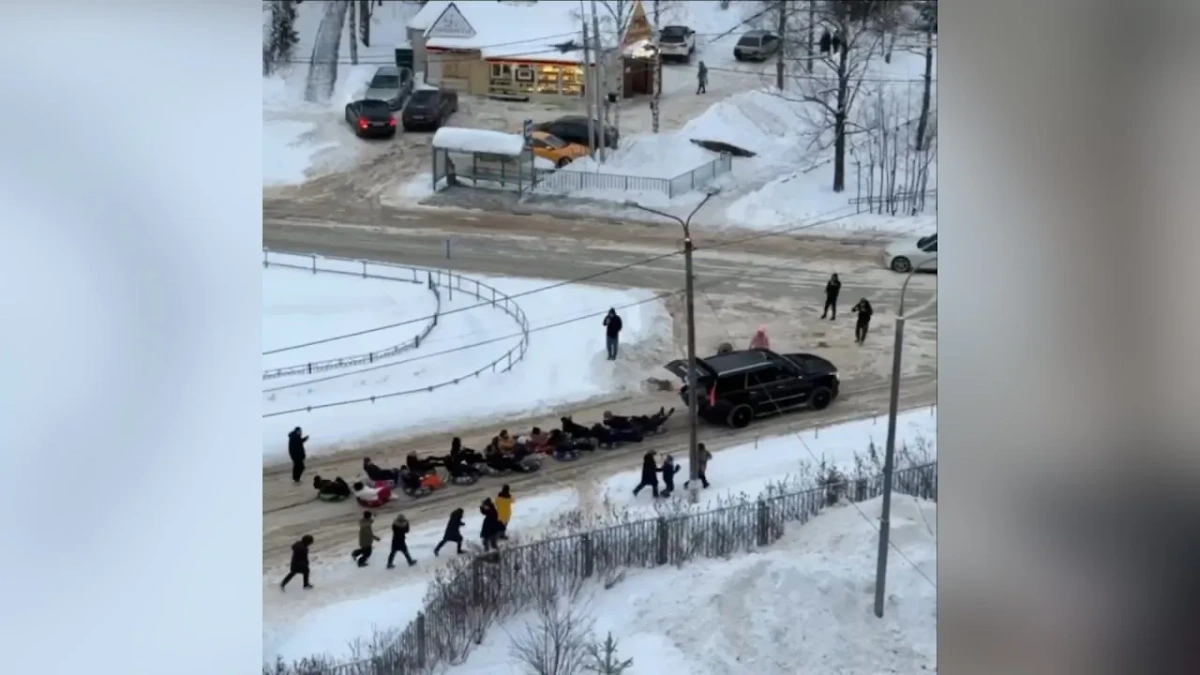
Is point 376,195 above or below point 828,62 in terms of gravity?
below

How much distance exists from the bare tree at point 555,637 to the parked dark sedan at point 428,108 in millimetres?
793

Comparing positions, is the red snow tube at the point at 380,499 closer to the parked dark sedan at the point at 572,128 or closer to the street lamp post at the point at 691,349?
the street lamp post at the point at 691,349

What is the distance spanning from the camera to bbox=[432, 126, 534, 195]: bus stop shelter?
1.94 metres

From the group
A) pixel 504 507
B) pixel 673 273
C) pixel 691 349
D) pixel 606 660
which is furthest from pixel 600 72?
pixel 606 660

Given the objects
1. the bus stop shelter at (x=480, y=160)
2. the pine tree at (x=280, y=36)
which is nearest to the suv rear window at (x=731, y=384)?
the bus stop shelter at (x=480, y=160)

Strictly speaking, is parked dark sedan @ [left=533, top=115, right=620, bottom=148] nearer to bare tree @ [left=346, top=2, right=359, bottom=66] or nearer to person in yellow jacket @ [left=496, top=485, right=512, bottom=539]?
bare tree @ [left=346, top=2, right=359, bottom=66]

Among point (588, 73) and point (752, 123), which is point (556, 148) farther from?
point (752, 123)

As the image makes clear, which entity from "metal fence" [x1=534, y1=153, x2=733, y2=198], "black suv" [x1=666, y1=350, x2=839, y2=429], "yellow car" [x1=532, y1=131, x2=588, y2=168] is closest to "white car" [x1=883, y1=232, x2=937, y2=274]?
"black suv" [x1=666, y1=350, x2=839, y2=429]

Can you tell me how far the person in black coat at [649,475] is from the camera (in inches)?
73.3
